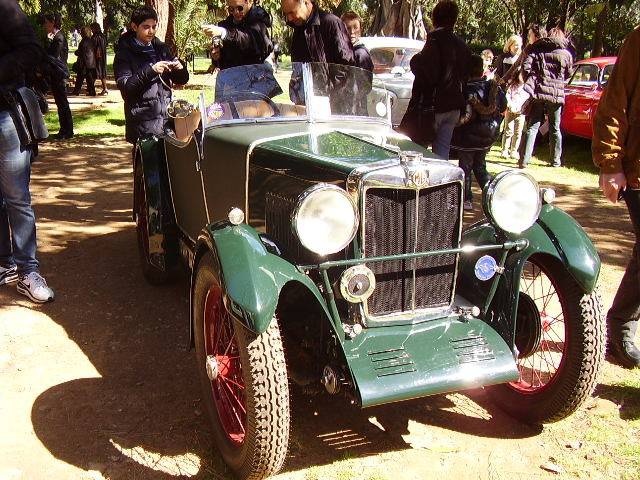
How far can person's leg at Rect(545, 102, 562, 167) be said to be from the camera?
350 inches

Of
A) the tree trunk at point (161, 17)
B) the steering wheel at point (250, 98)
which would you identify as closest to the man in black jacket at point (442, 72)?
the steering wheel at point (250, 98)

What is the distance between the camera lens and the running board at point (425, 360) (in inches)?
98.2

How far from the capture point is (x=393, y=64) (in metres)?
13.1

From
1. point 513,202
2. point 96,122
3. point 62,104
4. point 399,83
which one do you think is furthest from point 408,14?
point 513,202

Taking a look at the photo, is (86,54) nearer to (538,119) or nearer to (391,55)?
(391,55)

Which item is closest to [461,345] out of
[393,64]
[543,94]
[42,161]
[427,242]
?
[427,242]

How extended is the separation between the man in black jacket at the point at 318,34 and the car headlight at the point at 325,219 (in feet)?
8.37

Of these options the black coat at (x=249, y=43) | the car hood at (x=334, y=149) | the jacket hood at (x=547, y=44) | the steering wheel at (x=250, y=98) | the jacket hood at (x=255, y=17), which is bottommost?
the car hood at (x=334, y=149)

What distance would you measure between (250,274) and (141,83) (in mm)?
3225

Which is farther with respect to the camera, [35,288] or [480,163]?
[480,163]

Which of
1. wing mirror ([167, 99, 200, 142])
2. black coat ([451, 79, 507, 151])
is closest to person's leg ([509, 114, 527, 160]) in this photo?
black coat ([451, 79, 507, 151])

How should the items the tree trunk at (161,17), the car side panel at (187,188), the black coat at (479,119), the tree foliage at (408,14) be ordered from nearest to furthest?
the car side panel at (187,188) → the black coat at (479,119) → the tree trunk at (161,17) → the tree foliage at (408,14)

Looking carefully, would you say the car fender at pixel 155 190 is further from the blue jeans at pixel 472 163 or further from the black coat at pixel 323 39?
the blue jeans at pixel 472 163

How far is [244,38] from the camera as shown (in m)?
5.12
